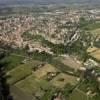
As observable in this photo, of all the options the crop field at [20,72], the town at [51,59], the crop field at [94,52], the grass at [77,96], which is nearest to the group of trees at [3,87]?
the town at [51,59]

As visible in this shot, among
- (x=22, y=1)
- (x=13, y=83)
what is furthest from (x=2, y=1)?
(x=13, y=83)

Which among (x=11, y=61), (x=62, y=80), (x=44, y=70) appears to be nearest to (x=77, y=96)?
(x=62, y=80)

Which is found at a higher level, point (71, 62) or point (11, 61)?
point (11, 61)

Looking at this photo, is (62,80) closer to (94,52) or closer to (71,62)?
(71,62)

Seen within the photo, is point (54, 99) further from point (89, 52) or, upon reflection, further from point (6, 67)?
point (89, 52)

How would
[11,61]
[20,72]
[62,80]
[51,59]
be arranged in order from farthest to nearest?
[51,59] → [11,61] → [20,72] → [62,80]

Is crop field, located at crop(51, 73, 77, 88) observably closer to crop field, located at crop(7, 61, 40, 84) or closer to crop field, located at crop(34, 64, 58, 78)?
crop field, located at crop(34, 64, 58, 78)

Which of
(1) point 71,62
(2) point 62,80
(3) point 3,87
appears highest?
(2) point 62,80
